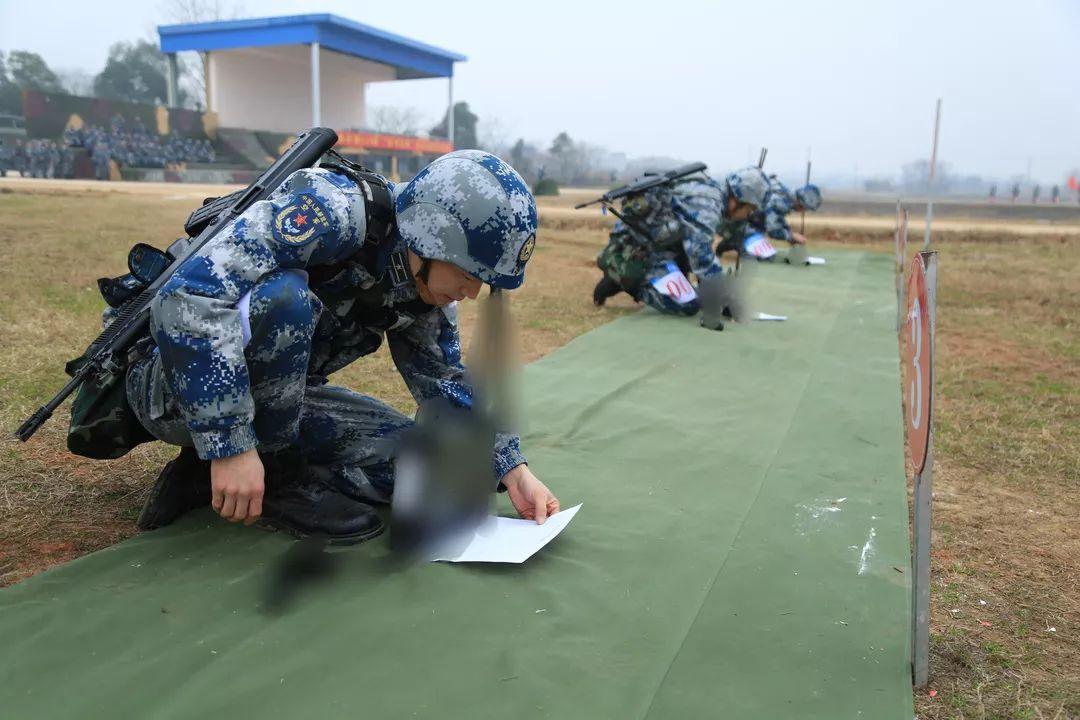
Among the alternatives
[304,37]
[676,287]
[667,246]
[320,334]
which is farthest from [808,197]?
[304,37]

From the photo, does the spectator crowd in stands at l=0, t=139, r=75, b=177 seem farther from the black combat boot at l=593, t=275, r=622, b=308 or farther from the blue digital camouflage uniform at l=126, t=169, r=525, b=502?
the blue digital camouflage uniform at l=126, t=169, r=525, b=502

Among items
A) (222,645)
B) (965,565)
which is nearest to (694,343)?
(965,565)

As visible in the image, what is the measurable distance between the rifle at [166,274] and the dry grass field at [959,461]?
436 millimetres

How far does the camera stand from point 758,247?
Answer: 362 inches

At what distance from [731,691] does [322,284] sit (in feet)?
3.97

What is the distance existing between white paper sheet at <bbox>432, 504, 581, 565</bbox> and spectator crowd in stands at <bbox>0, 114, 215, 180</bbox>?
23673 mm

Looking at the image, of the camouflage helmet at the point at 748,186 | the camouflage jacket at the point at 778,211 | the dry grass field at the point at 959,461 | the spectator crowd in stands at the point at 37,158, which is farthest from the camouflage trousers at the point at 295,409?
the spectator crowd in stands at the point at 37,158

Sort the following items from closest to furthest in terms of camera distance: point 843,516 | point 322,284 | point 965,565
A: point 322,284 < point 965,565 < point 843,516

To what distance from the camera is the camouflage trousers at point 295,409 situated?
5.42ft

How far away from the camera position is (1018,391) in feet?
13.4

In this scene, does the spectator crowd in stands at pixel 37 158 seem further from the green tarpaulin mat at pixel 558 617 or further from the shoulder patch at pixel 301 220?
the shoulder patch at pixel 301 220

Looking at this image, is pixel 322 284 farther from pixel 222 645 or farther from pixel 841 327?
pixel 841 327

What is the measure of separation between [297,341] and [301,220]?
0.25 metres

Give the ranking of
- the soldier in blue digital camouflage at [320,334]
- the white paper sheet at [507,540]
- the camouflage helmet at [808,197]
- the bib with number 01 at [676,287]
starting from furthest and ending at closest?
the camouflage helmet at [808,197] → the bib with number 01 at [676,287] → the white paper sheet at [507,540] → the soldier in blue digital camouflage at [320,334]
